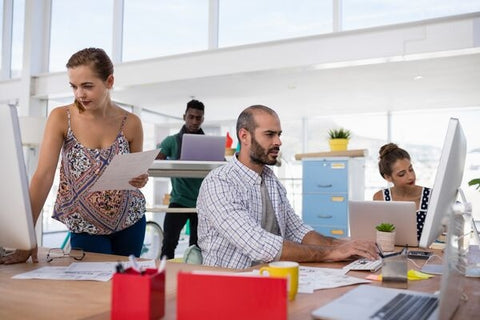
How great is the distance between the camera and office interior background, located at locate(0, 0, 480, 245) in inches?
187

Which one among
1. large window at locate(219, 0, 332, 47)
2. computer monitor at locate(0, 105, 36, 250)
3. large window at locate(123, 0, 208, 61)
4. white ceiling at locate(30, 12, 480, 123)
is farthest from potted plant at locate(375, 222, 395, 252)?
large window at locate(123, 0, 208, 61)

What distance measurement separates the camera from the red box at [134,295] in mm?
777

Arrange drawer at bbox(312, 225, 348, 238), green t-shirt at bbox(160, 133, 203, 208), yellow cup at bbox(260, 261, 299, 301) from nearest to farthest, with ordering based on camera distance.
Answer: yellow cup at bbox(260, 261, 299, 301) → green t-shirt at bbox(160, 133, 203, 208) → drawer at bbox(312, 225, 348, 238)

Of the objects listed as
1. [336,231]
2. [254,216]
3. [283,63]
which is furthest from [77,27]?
[254,216]

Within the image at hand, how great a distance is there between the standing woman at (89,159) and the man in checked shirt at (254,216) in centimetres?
30

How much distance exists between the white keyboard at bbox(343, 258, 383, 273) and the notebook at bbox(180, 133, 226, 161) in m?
1.74

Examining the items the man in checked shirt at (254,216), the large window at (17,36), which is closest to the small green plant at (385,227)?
the man in checked shirt at (254,216)

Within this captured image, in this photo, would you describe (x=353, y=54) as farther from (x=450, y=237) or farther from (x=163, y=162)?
(x=450, y=237)

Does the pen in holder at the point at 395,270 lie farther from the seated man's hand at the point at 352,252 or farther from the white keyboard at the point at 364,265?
the seated man's hand at the point at 352,252

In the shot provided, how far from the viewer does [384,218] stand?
1.87 m

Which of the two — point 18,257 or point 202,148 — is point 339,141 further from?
point 18,257

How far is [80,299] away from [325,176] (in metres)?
4.62

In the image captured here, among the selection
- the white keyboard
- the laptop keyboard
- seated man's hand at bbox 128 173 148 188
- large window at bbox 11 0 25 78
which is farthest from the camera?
large window at bbox 11 0 25 78

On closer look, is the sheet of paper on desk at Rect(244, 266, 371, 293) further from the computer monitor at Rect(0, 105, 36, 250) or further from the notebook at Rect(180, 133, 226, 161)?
the notebook at Rect(180, 133, 226, 161)
